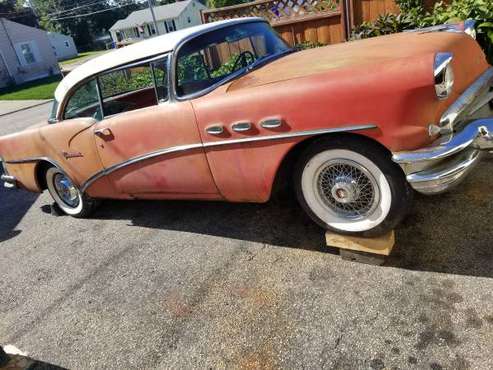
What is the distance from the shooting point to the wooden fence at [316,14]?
7.40 meters

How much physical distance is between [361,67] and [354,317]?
1.44m

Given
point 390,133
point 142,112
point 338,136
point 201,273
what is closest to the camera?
point 390,133

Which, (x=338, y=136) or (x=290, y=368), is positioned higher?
(x=338, y=136)

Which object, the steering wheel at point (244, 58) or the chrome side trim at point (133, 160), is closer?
the chrome side trim at point (133, 160)

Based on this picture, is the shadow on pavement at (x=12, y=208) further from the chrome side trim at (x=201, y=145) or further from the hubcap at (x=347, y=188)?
the hubcap at (x=347, y=188)

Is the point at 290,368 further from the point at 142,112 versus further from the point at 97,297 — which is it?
the point at 142,112

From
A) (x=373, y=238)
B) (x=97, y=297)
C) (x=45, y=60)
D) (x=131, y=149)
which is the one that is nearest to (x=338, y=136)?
(x=373, y=238)

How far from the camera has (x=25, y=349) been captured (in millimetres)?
2744

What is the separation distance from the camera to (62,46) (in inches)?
2023

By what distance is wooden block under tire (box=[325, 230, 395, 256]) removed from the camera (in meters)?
2.68

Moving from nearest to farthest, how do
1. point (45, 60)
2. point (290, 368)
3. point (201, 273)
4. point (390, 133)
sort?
point (290, 368) < point (390, 133) < point (201, 273) < point (45, 60)

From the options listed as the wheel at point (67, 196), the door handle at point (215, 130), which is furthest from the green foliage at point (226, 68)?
the wheel at point (67, 196)

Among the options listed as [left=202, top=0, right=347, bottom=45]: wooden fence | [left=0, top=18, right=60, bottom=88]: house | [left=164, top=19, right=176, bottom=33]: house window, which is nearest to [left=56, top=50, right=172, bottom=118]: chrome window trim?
[left=202, top=0, right=347, bottom=45]: wooden fence

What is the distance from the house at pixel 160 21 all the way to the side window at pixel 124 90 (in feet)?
168
